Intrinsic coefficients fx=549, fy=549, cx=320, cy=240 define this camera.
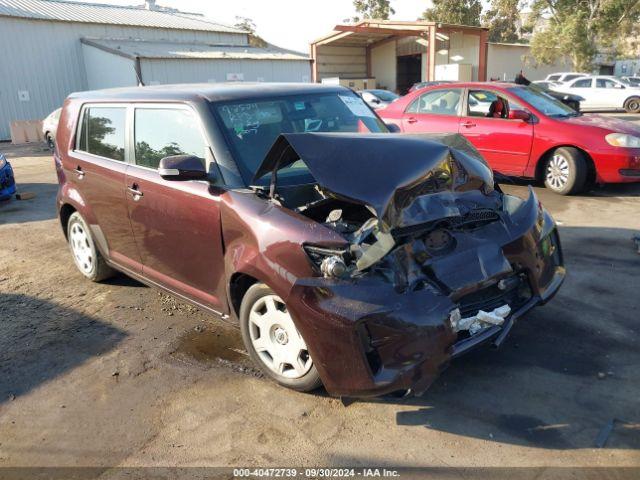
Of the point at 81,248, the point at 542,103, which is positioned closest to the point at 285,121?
the point at 81,248

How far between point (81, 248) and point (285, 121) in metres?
2.72

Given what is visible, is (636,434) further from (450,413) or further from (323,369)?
(323,369)

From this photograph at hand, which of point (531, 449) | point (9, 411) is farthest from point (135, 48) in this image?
point (531, 449)

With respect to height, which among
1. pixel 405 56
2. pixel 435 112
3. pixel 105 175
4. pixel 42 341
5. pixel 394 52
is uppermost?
pixel 394 52

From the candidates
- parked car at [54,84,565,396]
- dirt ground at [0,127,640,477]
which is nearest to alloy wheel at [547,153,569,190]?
dirt ground at [0,127,640,477]

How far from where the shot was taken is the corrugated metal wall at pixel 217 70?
2180cm

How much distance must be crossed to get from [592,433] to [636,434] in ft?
0.71

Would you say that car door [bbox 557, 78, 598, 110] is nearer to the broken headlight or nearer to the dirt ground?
the dirt ground

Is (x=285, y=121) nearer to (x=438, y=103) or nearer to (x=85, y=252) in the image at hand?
(x=85, y=252)

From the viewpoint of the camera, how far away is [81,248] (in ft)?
18.1

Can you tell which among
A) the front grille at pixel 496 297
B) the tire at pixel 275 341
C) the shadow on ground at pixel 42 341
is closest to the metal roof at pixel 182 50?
the shadow on ground at pixel 42 341

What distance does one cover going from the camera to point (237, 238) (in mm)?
3445

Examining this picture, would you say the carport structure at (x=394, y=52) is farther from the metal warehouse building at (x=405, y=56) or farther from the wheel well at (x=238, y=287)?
the wheel well at (x=238, y=287)

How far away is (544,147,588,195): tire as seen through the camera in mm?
7883
